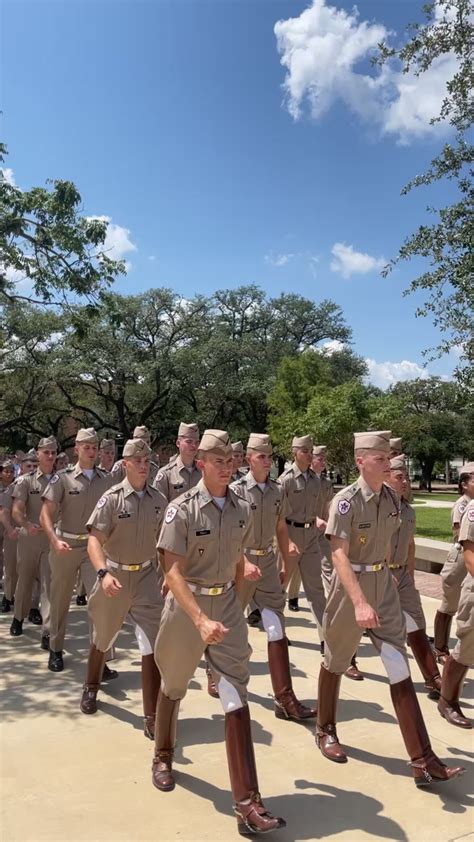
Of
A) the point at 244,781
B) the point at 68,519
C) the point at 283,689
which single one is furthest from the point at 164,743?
the point at 68,519

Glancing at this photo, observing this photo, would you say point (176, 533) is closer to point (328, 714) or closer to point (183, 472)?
point (328, 714)

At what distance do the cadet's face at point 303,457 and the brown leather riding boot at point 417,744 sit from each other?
323 cm

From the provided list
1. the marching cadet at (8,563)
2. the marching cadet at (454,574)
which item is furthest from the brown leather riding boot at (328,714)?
the marching cadet at (8,563)

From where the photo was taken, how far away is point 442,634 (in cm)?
646

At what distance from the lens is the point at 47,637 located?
689cm

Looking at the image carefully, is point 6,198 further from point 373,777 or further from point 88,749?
point 373,777

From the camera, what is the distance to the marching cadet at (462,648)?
4.59 metres

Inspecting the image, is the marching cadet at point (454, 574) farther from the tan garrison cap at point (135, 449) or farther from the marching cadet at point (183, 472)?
the marching cadet at point (183, 472)

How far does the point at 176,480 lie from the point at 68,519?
57.7 inches

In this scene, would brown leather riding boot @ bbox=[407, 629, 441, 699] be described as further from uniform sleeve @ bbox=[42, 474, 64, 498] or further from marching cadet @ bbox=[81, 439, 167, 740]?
uniform sleeve @ bbox=[42, 474, 64, 498]

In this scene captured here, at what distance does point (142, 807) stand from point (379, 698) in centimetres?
249

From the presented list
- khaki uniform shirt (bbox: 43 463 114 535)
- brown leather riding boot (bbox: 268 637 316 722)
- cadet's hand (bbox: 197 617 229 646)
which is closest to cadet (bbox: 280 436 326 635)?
brown leather riding boot (bbox: 268 637 316 722)

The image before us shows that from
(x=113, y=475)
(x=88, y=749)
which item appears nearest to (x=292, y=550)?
(x=88, y=749)

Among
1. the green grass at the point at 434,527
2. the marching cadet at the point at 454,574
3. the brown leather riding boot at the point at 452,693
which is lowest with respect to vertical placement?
the brown leather riding boot at the point at 452,693
